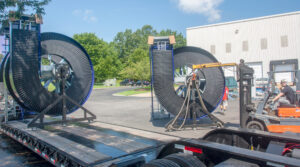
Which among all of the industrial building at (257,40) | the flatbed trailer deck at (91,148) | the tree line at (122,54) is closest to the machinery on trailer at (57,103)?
the flatbed trailer deck at (91,148)

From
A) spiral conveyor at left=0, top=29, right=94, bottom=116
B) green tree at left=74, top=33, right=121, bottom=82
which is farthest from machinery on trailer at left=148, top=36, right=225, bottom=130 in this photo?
green tree at left=74, top=33, right=121, bottom=82

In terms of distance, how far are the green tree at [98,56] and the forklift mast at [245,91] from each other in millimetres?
51707

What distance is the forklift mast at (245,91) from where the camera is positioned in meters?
7.21

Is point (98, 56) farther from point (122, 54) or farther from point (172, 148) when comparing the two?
point (172, 148)

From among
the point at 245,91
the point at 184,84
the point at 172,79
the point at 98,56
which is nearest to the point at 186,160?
the point at 245,91

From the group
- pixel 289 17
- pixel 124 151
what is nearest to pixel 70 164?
pixel 124 151

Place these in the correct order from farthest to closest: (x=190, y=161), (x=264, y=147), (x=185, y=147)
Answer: (x=264, y=147) < (x=185, y=147) < (x=190, y=161)

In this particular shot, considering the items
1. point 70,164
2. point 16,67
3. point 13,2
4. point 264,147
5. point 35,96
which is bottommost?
point 70,164

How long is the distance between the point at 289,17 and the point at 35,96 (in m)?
28.8

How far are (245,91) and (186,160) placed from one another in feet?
17.6

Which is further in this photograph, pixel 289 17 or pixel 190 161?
pixel 289 17

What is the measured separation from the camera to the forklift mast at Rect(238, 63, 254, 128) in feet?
23.7

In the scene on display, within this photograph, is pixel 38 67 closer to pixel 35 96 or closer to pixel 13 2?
pixel 35 96

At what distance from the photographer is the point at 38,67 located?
22.6ft
